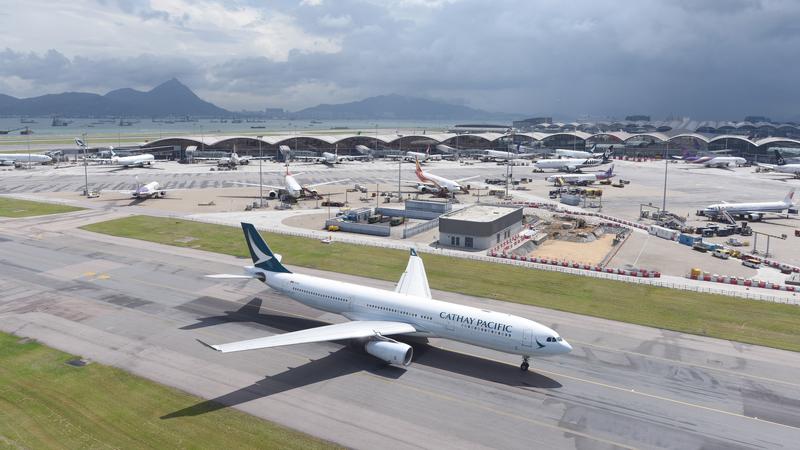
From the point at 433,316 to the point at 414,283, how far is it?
29.5 ft

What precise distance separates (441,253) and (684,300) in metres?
33.2

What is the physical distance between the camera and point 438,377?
3916cm

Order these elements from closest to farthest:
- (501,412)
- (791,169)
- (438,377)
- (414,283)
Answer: (501,412) < (438,377) < (414,283) < (791,169)

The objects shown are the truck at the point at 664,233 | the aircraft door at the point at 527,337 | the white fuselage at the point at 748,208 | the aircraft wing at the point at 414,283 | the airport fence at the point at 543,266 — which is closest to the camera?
the aircraft door at the point at 527,337

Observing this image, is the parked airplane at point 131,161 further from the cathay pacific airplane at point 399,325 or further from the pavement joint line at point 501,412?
the pavement joint line at point 501,412

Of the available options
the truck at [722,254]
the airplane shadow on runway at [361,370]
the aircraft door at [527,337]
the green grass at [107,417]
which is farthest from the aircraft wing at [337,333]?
the truck at [722,254]

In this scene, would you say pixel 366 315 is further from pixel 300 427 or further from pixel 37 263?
pixel 37 263

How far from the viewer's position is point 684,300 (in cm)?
5762

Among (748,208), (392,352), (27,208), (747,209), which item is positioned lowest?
(392,352)

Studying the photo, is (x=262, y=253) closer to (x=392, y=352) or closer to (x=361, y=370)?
(x=361, y=370)

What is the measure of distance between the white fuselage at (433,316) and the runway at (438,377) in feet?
8.67

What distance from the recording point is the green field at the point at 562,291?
50.7 m

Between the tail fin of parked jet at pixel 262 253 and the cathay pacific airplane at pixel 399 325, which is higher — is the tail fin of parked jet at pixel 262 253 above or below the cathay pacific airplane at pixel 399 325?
above


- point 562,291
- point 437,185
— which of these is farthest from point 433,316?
point 437,185
